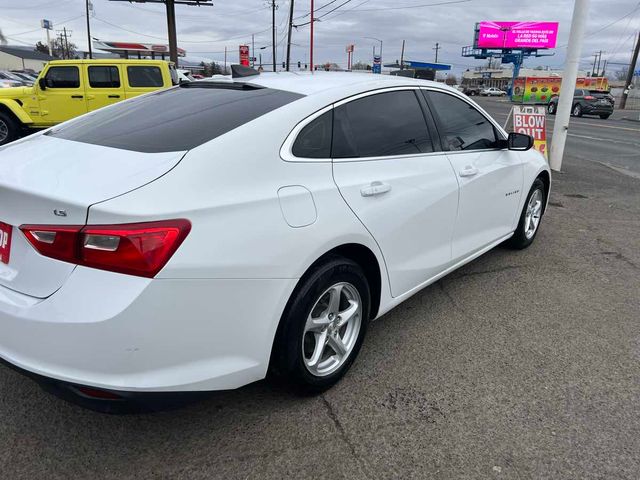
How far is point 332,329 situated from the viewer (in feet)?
8.71

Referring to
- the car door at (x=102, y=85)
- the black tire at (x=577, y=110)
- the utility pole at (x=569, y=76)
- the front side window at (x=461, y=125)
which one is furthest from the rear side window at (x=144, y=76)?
the black tire at (x=577, y=110)

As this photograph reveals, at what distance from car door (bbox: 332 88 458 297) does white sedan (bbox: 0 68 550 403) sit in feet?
0.04

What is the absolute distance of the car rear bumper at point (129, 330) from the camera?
1811mm

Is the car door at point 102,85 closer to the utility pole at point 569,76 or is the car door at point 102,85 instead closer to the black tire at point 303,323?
the utility pole at point 569,76

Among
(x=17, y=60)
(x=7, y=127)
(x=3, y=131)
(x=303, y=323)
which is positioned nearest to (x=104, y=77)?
(x=7, y=127)

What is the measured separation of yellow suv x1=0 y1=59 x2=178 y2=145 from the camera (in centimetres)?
1148

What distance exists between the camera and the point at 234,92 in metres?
2.92

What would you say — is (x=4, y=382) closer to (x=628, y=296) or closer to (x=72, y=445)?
(x=72, y=445)

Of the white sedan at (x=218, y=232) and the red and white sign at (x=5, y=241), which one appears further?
the red and white sign at (x=5, y=241)

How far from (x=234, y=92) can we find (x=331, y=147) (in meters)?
0.73

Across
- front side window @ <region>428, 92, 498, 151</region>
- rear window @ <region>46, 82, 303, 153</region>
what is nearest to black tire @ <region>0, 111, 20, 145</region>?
rear window @ <region>46, 82, 303, 153</region>

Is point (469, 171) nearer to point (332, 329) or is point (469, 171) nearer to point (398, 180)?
point (398, 180)

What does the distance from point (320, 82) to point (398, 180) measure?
738 mm

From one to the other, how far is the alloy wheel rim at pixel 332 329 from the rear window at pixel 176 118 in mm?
960
